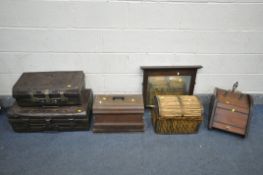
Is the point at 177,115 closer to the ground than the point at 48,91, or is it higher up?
closer to the ground

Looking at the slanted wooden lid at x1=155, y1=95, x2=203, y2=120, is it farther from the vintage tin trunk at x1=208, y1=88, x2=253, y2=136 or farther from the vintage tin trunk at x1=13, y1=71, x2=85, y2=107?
the vintage tin trunk at x1=13, y1=71, x2=85, y2=107

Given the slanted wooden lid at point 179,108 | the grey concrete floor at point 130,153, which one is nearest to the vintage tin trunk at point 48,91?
the grey concrete floor at point 130,153

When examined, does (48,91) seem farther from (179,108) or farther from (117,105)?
(179,108)

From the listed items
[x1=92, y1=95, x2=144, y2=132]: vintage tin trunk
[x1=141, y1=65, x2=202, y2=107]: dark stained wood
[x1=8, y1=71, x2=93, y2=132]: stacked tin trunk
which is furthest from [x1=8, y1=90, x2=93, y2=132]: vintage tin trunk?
[x1=141, y1=65, x2=202, y2=107]: dark stained wood

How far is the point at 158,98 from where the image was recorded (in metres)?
2.05

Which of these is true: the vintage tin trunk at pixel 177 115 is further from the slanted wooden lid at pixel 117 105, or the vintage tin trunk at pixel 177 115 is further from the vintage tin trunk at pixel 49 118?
the vintage tin trunk at pixel 49 118

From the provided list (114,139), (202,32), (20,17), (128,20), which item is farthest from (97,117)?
(202,32)

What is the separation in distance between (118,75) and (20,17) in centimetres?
105

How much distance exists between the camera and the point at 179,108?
1.93 meters

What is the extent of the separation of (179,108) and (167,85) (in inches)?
16.0

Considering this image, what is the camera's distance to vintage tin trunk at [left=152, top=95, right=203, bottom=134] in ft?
6.27

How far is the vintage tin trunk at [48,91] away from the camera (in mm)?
1847

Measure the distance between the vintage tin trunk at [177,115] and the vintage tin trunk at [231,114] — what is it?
0.61 ft

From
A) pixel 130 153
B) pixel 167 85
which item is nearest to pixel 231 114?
pixel 167 85
